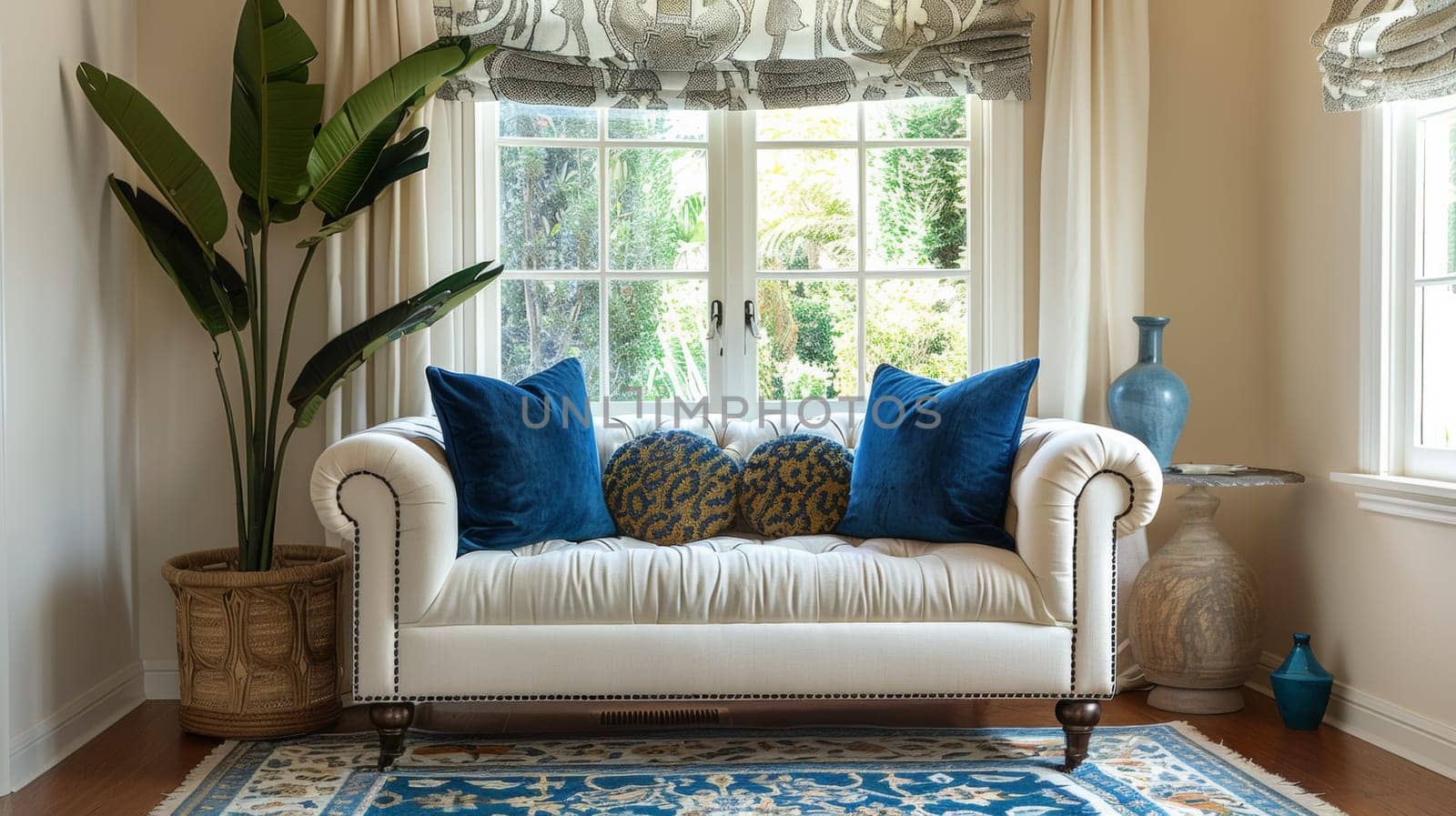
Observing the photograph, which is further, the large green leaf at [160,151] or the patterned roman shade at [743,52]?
the patterned roman shade at [743,52]

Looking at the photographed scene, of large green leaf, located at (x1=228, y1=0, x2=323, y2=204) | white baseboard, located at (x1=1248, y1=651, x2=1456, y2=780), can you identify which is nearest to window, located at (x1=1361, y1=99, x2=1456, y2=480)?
white baseboard, located at (x1=1248, y1=651, x2=1456, y2=780)

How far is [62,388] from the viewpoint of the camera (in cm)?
286

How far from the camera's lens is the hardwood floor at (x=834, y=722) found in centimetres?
243

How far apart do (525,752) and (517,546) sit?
1.61 feet

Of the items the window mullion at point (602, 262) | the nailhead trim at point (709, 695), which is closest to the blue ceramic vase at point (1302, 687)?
the nailhead trim at point (709, 695)

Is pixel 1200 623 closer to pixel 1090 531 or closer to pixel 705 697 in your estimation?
pixel 1090 531

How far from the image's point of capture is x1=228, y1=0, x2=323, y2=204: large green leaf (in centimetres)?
291

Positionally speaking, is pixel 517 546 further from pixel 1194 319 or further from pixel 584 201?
pixel 1194 319

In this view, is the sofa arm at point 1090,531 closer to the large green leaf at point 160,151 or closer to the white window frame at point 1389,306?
the white window frame at point 1389,306

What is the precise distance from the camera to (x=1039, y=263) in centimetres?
358

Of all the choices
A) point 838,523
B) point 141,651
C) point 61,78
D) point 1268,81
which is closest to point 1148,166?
point 1268,81

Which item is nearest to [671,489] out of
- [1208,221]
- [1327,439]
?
[1327,439]

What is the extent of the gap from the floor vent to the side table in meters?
1.23

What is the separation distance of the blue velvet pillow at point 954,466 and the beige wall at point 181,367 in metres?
1.74
